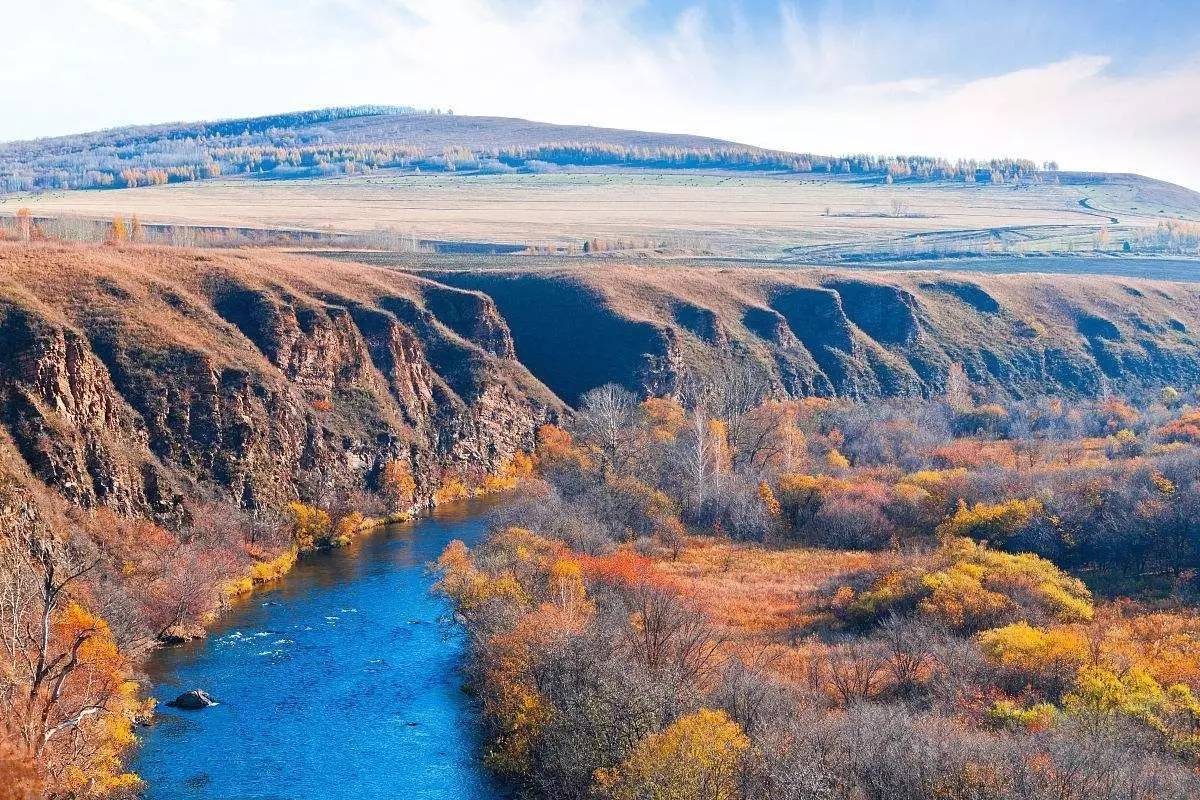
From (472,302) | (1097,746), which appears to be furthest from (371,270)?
(1097,746)

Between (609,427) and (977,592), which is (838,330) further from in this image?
(977,592)

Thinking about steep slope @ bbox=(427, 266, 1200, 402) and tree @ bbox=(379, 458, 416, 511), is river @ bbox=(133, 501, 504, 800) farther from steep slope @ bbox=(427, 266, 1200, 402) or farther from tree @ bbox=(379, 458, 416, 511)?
steep slope @ bbox=(427, 266, 1200, 402)

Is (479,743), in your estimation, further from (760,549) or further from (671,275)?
(671,275)

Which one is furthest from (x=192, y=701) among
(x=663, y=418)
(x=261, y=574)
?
(x=663, y=418)

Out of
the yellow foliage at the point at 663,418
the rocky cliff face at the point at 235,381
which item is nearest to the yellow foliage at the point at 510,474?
the rocky cliff face at the point at 235,381

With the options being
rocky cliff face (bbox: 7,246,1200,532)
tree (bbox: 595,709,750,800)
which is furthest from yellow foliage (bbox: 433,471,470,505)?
tree (bbox: 595,709,750,800)
